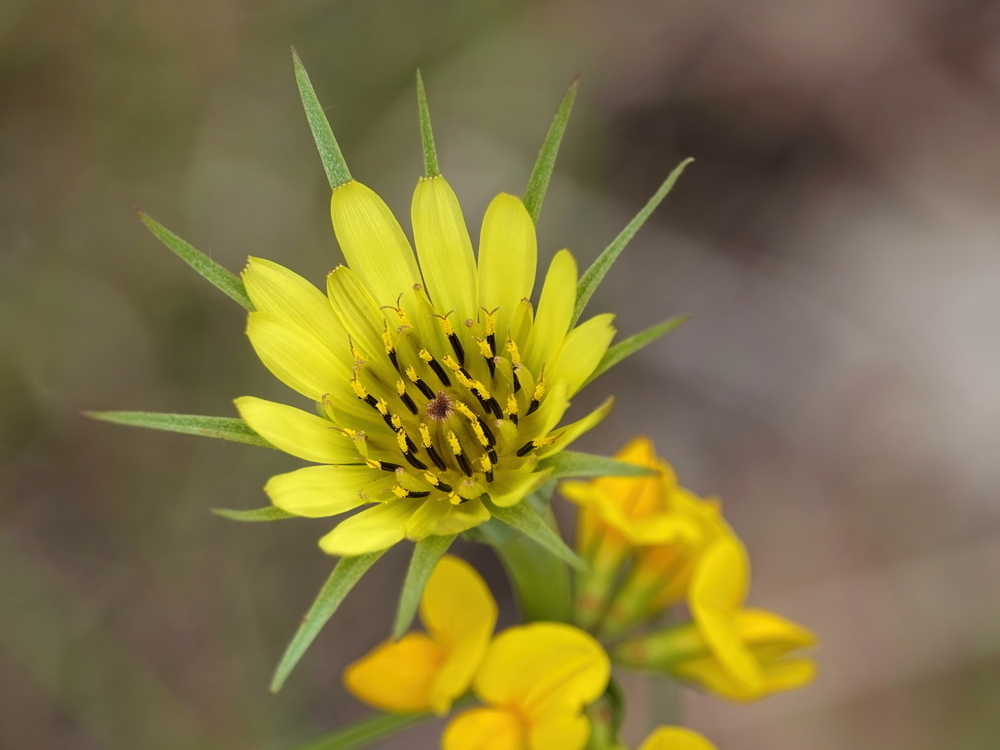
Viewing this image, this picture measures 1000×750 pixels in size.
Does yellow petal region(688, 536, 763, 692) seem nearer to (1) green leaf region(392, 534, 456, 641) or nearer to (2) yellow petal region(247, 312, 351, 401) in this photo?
(1) green leaf region(392, 534, 456, 641)

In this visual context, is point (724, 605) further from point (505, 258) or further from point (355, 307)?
point (355, 307)

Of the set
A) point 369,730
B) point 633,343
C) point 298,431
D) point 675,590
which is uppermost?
point 633,343

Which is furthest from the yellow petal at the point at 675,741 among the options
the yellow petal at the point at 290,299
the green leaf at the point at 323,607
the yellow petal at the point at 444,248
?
the yellow petal at the point at 290,299

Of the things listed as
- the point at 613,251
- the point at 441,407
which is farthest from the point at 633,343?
the point at 441,407

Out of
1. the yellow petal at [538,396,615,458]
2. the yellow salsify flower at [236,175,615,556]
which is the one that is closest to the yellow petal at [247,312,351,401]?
the yellow salsify flower at [236,175,615,556]

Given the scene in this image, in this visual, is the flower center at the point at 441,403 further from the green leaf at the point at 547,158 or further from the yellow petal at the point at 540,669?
the yellow petal at the point at 540,669

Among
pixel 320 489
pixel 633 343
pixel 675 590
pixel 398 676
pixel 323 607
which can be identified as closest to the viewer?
pixel 323 607

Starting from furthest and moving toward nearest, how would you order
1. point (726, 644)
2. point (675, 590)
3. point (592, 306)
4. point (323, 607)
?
1. point (592, 306)
2. point (675, 590)
3. point (726, 644)
4. point (323, 607)
